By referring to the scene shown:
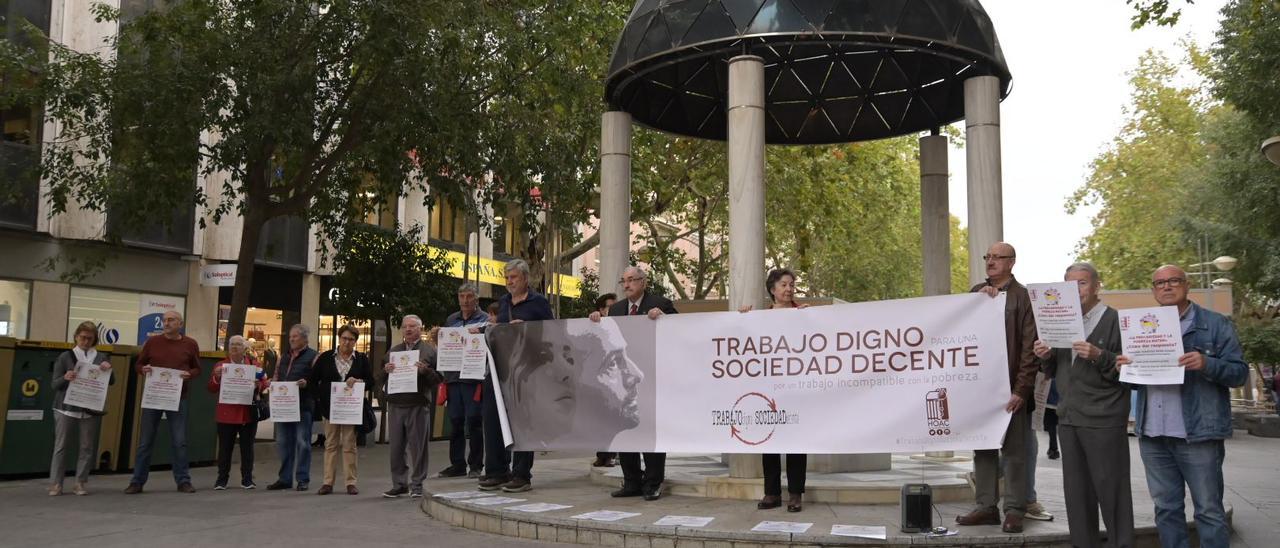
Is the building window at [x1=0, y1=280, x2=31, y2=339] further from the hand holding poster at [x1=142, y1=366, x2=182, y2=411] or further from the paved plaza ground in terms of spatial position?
the hand holding poster at [x1=142, y1=366, x2=182, y2=411]

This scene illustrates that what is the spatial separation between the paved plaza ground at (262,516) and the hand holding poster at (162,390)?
1006mm

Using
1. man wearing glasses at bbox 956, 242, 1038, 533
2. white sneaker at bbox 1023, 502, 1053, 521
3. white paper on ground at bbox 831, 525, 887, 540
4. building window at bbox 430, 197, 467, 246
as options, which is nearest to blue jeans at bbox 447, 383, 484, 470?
white paper on ground at bbox 831, 525, 887, 540

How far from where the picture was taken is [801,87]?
15.5m

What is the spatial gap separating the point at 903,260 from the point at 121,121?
44506mm

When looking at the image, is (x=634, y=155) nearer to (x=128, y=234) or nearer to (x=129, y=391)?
(x=128, y=234)

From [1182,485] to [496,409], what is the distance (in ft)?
19.8

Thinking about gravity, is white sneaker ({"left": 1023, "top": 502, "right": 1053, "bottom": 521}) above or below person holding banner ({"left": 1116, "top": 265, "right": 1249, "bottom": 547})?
below

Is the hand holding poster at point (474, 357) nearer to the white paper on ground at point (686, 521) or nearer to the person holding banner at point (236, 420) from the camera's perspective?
the white paper on ground at point (686, 521)

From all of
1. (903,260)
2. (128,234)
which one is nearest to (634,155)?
(128,234)

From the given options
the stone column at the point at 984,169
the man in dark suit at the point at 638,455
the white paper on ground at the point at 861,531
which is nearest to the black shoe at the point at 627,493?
the man in dark suit at the point at 638,455

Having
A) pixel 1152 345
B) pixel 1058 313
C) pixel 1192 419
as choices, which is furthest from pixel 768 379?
pixel 1192 419

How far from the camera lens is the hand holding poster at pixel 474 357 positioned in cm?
1048

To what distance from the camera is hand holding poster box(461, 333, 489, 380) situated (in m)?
10.5

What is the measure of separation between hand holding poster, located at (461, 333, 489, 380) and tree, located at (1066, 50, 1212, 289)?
42.0 m
